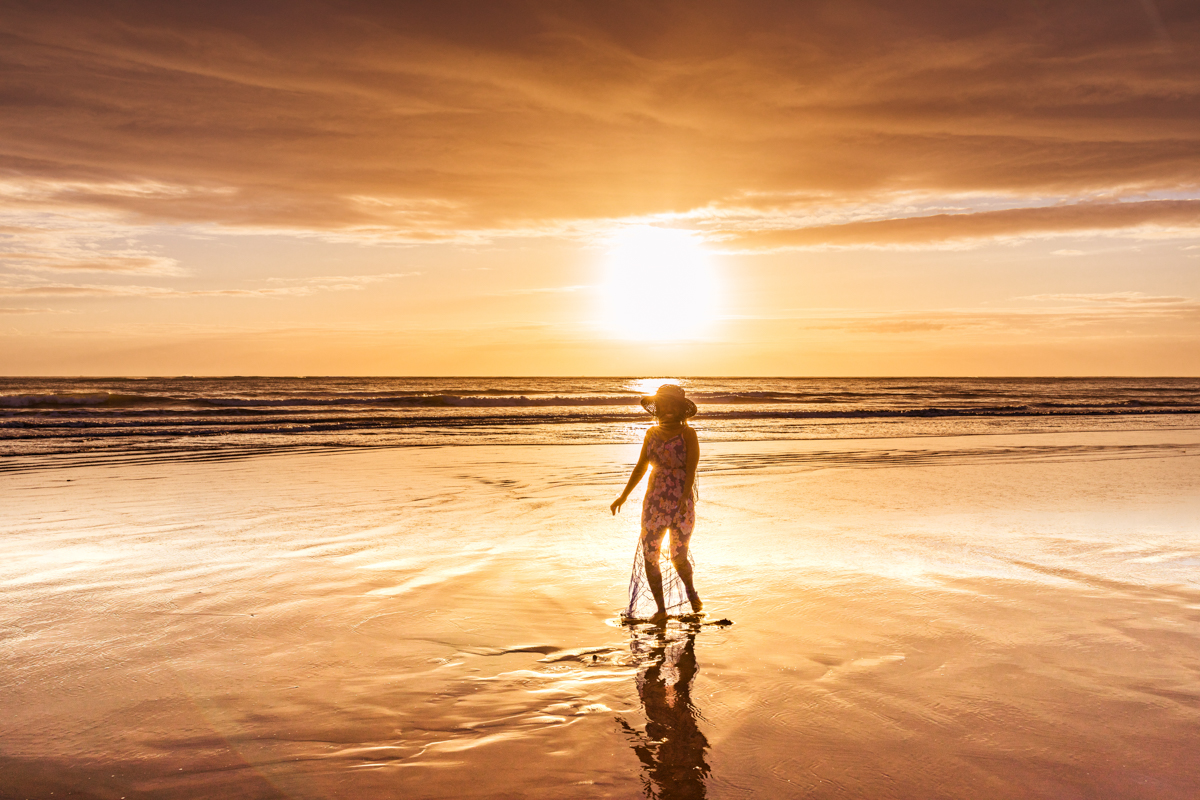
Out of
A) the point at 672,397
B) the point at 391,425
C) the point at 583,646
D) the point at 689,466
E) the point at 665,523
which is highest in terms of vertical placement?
the point at 672,397

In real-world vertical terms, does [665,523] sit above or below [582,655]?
above

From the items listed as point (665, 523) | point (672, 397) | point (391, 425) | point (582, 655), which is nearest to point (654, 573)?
point (665, 523)

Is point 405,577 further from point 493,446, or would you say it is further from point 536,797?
point 493,446

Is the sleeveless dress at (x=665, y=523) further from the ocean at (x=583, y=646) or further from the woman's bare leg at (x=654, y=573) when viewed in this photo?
the ocean at (x=583, y=646)

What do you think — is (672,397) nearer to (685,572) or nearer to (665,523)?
(665,523)

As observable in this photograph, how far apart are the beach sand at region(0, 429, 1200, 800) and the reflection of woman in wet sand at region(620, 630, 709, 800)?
0.8 inches

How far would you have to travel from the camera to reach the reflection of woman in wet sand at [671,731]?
371cm

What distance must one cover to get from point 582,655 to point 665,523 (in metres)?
1.47

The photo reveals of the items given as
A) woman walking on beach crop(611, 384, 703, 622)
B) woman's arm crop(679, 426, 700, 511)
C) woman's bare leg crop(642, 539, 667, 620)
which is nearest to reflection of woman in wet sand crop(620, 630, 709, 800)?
woman's bare leg crop(642, 539, 667, 620)

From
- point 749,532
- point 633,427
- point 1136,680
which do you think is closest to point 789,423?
point 633,427

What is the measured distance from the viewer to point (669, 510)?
256 inches

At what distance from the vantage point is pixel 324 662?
5.23 meters

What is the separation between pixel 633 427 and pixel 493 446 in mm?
10027

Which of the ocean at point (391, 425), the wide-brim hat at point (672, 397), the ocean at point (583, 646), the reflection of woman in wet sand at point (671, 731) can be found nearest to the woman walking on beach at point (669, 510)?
the wide-brim hat at point (672, 397)
